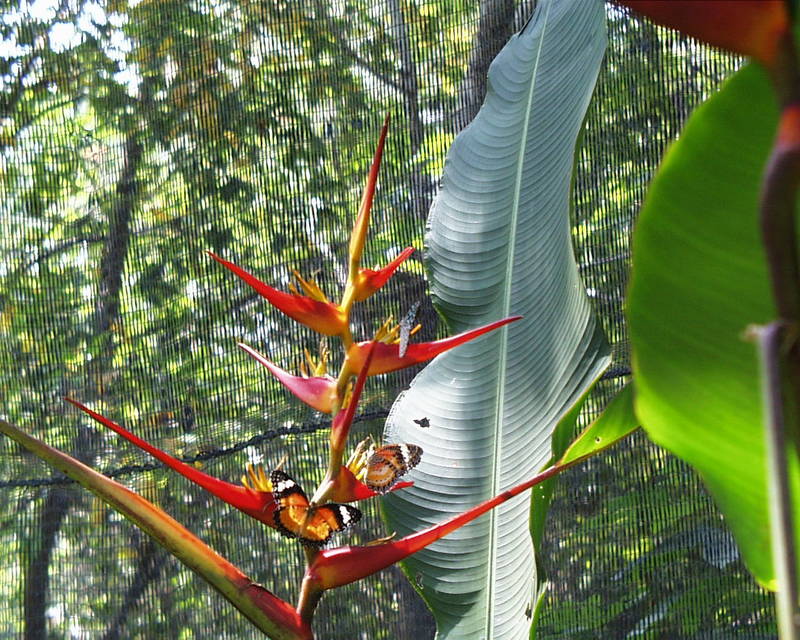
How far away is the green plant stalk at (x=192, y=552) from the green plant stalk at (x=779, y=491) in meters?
0.16

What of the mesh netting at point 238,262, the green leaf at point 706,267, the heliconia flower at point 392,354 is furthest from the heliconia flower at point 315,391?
the mesh netting at point 238,262

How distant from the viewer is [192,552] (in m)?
0.23

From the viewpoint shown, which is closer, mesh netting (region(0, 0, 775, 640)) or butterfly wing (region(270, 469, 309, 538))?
butterfly wing (region(270, 469, 309, 538))

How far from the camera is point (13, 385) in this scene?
3.53ft

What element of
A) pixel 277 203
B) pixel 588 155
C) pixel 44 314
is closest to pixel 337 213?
pixel 277 203

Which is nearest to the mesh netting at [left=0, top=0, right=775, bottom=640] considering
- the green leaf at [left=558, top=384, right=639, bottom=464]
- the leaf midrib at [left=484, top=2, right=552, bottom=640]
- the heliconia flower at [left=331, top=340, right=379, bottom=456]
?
the leaf midrib at [left=484, top=2, right=552, bottom=640]

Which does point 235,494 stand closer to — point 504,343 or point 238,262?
point 504,343

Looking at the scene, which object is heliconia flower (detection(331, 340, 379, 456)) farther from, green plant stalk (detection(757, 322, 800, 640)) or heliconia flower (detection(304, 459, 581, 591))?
green plant stalk (detection(757, 322, 800, 640))

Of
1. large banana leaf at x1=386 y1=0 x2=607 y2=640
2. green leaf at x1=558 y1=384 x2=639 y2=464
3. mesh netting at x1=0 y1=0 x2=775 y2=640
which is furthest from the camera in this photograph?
mesh netting at x1=0 y1=0 x2=775 y2=640

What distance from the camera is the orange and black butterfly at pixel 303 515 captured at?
251 millimetres

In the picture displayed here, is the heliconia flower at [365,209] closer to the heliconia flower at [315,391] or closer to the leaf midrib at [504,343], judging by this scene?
the heliconia flower at [315,391]

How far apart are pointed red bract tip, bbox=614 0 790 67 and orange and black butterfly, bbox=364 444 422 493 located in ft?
0.69

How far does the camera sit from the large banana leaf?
44 centimetres

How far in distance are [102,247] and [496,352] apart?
761 millimetres
